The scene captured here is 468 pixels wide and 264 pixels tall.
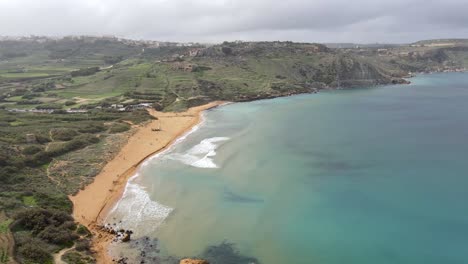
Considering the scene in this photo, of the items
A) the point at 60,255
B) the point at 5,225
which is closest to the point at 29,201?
the point at 5,225

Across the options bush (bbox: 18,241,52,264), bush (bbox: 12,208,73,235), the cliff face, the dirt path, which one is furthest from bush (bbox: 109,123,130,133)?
the cliff face

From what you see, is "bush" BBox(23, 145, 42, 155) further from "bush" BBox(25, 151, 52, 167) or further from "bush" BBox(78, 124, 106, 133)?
"bush" BBox(78, 124, 106, 133)

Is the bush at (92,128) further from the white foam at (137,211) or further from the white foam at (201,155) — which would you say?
the white foam at (137,211)

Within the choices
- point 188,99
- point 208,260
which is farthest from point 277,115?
point 208,260

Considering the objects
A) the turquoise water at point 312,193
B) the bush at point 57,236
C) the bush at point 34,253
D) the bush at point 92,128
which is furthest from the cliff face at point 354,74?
the bush at point 34,253

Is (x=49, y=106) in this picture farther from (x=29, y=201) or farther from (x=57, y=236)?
(x=57, y=236)

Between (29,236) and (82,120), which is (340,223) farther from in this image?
(82,120)
